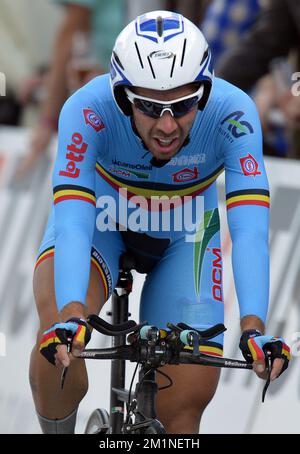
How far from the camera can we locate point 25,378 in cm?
891

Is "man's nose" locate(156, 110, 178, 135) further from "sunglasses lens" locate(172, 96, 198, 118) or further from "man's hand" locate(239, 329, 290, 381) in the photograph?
"man's hand" locate(239, 329, 290, 381)

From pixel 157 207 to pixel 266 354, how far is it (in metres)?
1.33

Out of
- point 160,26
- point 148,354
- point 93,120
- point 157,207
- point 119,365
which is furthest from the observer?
point 157,207

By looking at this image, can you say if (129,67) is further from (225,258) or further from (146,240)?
(225,258)

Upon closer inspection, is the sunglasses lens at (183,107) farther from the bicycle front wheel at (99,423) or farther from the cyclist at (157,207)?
the bicycle front wheel at (99,423)

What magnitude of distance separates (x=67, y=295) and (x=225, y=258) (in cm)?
280

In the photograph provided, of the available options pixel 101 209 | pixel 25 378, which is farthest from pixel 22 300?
pixel 101 209

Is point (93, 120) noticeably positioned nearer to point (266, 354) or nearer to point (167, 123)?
point (167, 123)

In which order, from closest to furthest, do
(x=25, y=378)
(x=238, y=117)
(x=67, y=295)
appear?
(x=67, y=295), (x=238, y=117), (x=25, y=378)

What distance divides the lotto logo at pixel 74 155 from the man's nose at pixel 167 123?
46cm

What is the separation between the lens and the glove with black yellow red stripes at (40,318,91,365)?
16.0 feet

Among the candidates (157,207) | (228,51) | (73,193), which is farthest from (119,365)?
(228,51)

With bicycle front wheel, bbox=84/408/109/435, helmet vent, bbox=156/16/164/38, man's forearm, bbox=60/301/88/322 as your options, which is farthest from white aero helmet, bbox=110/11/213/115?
bicycle front wheel, bbox=84/408/109/435

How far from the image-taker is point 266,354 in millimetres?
4910
